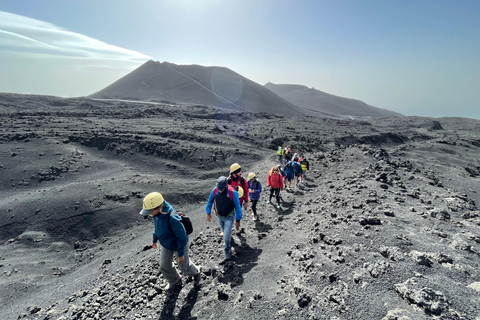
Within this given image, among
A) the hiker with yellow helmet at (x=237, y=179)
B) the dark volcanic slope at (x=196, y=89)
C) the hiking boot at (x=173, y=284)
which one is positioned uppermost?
the dark volcanic slope at (x=196, y=89)

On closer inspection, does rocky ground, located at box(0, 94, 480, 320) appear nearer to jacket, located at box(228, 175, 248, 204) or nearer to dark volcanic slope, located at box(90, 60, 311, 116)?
jacket, located at box(228, 175, 248, 204)

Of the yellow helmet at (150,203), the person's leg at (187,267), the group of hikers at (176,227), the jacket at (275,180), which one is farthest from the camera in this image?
the jacket at (275,180)

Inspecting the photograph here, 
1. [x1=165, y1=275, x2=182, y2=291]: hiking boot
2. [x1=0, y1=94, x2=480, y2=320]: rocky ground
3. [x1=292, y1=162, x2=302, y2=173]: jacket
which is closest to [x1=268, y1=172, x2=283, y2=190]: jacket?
[x1=0, y1=94, x2=480, y2=320]: rocky ground

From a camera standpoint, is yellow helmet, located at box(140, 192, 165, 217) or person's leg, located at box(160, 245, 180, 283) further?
person's leg, located at box(160, 245, 180, 283)

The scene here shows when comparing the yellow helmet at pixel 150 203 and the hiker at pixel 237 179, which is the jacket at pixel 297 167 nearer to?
the hiker at pixel 237 179

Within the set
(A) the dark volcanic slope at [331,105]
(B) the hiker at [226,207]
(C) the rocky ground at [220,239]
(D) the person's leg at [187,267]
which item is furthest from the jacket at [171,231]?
(A) the dark volcanic slope at [331,105]

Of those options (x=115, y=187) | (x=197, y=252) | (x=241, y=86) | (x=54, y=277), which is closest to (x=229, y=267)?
(x=197, y=252)

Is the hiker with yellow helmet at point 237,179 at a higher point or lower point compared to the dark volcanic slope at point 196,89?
lower
